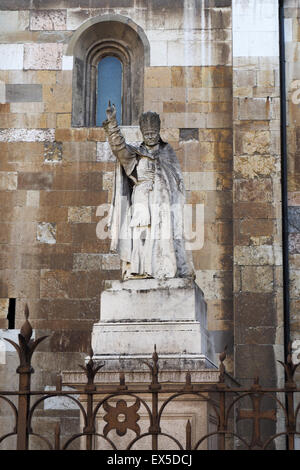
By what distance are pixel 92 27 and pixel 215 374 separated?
28.1ft

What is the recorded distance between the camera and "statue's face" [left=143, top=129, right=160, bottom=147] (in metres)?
8.98

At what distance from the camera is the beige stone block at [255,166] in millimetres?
13281

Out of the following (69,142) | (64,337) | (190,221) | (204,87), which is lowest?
(64,337)

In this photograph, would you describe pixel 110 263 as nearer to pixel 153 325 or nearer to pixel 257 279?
pixel 257 279

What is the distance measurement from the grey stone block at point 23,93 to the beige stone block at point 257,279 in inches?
179

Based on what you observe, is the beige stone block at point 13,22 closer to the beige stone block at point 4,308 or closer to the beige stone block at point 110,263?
the beige stone block at point 110,263

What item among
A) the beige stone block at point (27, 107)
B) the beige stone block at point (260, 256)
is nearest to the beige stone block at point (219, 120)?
the beige stone block at point (260, 256)

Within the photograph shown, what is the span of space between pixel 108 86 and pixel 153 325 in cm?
751

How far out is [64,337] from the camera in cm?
1310

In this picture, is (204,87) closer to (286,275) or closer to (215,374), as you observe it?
(286,275)

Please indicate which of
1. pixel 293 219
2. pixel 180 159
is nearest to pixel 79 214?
pixel 180 159

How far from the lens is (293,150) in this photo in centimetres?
1366

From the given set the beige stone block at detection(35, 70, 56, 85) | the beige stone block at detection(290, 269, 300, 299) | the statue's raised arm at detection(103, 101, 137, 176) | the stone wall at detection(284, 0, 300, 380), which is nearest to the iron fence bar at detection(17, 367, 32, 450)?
the statue's raised arm at detection(103, 101, 137, 176)

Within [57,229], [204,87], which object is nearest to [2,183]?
[57,229]
